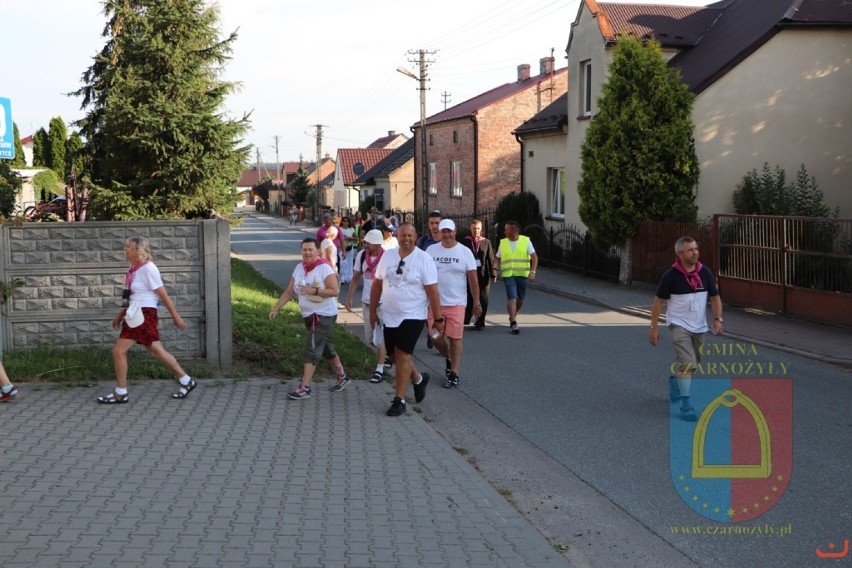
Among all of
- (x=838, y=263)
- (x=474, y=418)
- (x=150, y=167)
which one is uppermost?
(x=150, y=167)

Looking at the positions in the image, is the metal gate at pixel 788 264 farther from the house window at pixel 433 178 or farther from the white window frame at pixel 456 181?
the house window at pixel 433 178

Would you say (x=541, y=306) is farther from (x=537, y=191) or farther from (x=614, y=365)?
(x=537, y=191)

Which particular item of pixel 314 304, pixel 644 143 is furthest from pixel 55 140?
→ pixel 314 304

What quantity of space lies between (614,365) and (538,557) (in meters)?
6.72

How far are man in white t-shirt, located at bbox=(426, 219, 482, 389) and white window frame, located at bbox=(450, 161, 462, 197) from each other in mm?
31519

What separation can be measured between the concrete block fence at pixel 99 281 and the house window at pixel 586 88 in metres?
18.2

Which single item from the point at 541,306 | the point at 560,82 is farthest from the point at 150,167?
the point at 560,82

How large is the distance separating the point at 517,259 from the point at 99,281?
6529 millimetres

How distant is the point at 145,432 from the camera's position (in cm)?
770

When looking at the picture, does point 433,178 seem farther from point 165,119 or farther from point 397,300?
point 397,300

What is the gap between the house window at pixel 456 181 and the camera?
140 feet

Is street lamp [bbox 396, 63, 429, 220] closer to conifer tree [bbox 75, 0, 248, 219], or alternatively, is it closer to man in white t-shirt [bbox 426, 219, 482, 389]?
conifer tree [bbox 75, 0, 248, 219]

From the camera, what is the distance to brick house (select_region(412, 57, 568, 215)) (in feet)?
133

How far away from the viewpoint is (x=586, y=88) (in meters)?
26.9
